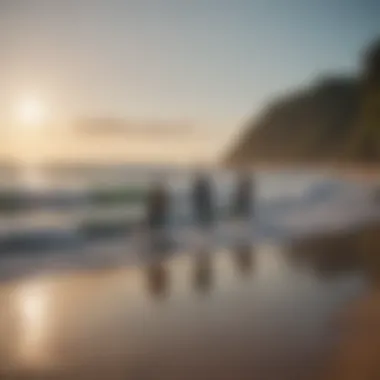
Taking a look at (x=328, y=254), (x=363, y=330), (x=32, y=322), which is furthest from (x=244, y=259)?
(x=32, y=322)

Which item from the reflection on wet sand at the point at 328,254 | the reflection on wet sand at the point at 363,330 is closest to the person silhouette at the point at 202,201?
the reflection on wet sand at the point at 328,254

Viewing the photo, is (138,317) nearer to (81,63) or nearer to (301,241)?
(301,241)

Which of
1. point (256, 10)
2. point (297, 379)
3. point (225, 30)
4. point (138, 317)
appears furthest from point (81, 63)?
point (297, 379)

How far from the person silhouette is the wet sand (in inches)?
3.7

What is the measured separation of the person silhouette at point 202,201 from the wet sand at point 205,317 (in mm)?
95

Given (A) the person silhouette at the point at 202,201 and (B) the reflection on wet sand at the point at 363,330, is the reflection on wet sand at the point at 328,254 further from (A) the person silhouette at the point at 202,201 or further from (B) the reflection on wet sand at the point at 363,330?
(A) the person silhouette at the point at 202,201

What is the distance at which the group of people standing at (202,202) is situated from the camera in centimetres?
155

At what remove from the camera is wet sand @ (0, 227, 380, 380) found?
1.35 meters

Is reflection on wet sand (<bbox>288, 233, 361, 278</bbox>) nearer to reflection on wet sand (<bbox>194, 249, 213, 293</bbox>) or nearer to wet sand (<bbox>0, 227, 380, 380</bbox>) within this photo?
wet sand (<bbox>0, 227, 380, 380</bbox>)

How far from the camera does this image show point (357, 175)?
169 centimetres

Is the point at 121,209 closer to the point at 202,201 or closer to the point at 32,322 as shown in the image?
the point at 202,201

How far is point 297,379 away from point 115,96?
33.0 inches

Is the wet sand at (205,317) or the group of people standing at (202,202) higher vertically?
the group of people standing at (202,202)

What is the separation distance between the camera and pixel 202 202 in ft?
5.13
